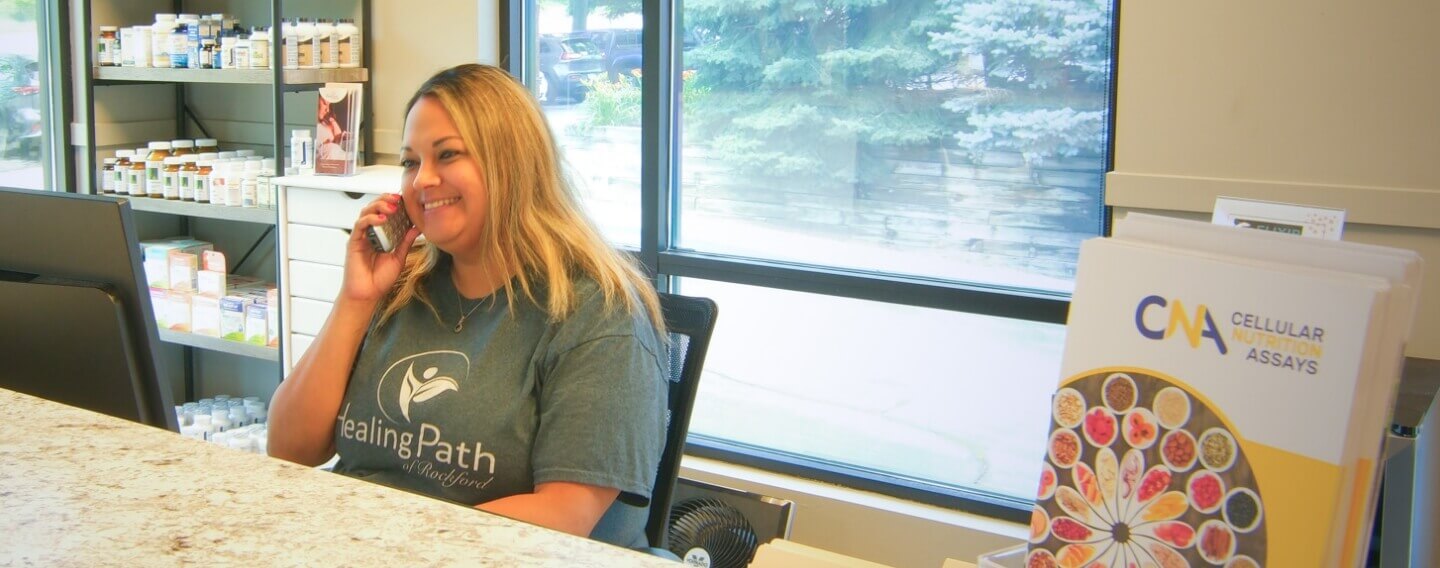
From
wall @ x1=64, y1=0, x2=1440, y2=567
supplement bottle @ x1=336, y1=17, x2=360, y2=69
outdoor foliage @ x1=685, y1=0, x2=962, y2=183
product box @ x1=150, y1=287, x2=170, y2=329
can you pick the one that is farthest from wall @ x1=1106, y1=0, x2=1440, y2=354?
product box @ x1=150, y1=287, x2=170, y2=329

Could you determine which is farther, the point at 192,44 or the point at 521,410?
the point at 192,44

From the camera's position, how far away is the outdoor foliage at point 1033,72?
8.85 ft

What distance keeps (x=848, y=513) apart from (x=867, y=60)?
1146 mm

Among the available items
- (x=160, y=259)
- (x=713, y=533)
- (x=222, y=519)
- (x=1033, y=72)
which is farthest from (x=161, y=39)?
(x=222, y=519)

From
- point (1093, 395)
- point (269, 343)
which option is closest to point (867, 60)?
point (269, 343)

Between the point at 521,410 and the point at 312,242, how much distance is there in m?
1.73

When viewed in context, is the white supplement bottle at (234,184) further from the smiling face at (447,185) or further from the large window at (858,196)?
the smiling face at (447,185)

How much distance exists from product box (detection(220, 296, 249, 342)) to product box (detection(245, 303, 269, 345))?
18 millimetres

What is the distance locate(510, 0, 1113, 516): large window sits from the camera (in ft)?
9.17

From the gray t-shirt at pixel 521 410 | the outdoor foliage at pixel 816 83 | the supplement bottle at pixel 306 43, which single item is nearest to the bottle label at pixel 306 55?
the supplement bottle at pixel 306 43

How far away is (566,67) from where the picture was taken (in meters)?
3.38

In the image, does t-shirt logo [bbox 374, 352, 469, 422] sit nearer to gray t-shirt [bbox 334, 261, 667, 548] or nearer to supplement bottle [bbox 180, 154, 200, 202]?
gray t-shirt [bbox 334, 261, 667, 548]

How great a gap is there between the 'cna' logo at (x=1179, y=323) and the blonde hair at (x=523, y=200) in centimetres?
101

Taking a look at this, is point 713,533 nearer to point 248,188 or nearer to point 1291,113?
point 1291,113
